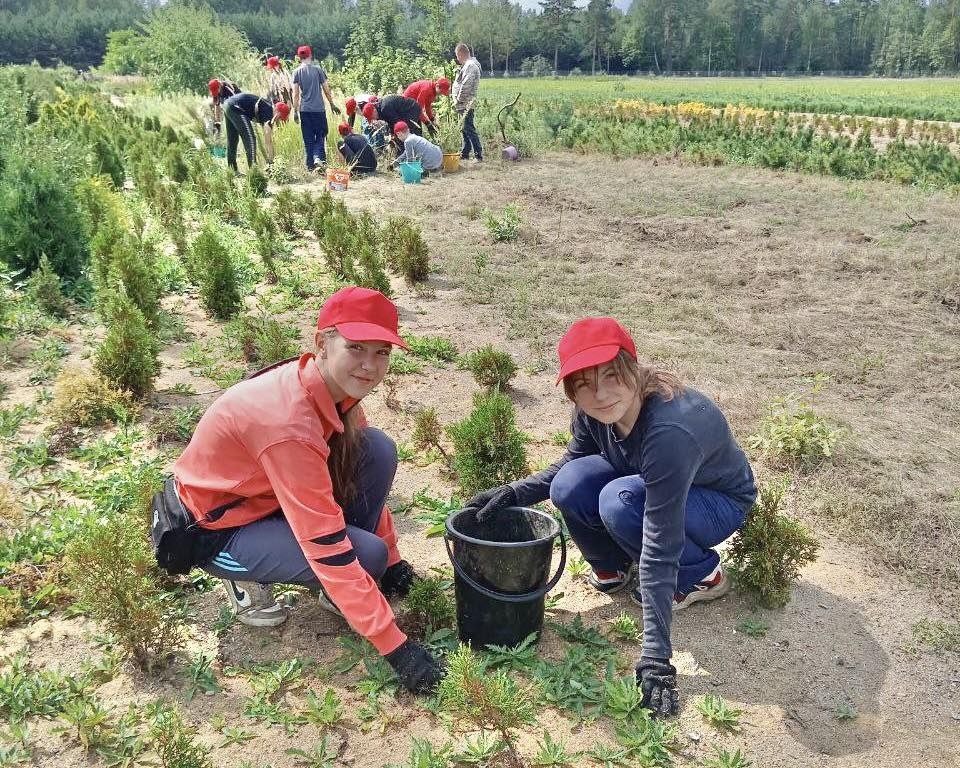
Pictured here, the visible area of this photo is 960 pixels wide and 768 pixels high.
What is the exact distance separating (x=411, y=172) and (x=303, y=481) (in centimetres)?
1051

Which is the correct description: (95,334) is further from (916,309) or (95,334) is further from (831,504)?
(916,309)

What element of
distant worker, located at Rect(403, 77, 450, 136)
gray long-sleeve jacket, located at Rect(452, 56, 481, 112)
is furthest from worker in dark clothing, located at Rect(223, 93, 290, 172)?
gray long-sleeve jacket, located at Rect(452, 56, 481, 112)

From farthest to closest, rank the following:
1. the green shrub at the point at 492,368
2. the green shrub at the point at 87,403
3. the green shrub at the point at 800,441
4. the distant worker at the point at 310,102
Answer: the distant worker at the point at 310,102 → the green shrub at the point at 492,368 → the green shrub at the point at 87,403 → the green shrub at the point at 800,441

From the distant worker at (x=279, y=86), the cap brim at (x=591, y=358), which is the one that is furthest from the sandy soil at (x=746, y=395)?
the distant worker at (x=279, y=86)

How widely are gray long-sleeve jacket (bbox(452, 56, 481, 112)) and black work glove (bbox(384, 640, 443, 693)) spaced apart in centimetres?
1234

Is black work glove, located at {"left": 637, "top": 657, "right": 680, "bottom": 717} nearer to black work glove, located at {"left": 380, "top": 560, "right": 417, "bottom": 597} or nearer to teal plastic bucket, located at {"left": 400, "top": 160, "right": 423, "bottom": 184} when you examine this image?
black work glove, located at {"left": 380, "top": 560, "right": 417, "bottom": 597}

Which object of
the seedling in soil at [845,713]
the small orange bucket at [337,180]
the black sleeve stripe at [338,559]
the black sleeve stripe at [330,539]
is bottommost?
the seedling in soil at [845,713]

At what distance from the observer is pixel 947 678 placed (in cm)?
293

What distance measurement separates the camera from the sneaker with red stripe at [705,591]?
3260 millimetres

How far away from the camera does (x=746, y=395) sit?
5.20 meters

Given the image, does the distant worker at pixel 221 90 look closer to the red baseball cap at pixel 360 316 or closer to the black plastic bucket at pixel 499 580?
the red baseball cap at pixel 360 316

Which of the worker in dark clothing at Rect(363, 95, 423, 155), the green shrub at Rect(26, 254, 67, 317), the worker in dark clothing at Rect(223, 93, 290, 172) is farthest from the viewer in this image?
the worker in dark clothing at Rect(363, 95, 423, 155)

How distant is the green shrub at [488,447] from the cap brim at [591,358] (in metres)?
1.39

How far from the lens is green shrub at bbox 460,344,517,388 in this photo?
5156 millimetres
